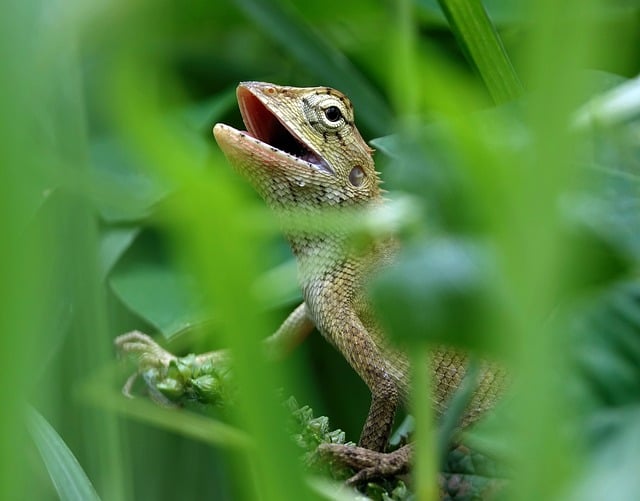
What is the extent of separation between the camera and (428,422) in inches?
20.9

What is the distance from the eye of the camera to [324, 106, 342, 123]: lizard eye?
5.65 feet

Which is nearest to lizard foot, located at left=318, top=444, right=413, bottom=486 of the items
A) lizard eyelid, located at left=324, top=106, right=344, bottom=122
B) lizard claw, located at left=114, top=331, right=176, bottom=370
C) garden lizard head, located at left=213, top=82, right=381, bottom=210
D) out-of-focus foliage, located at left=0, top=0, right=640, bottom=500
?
out-of-focus foliage, located at left=0, top=0, right=640, bottom=500

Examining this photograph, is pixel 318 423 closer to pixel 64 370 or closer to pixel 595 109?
pixel 64 370

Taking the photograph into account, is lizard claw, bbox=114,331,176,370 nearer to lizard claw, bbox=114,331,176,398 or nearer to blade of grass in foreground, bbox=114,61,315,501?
lizard claw, bbox=114,331,176,398

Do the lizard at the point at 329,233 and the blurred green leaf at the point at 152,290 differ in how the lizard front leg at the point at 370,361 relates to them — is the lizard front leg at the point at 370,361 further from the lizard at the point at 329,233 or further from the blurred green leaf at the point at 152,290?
the blurred green leaf at the point at 152,290

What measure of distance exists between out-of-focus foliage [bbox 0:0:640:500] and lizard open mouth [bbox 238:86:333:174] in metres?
0.53

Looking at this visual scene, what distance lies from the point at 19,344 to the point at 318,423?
603 millimetres

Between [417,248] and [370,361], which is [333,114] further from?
[417,248]

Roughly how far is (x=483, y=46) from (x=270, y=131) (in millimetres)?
686

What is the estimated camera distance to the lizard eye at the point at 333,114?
172 cm

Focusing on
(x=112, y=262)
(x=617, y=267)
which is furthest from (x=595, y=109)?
(x=112, y=262)

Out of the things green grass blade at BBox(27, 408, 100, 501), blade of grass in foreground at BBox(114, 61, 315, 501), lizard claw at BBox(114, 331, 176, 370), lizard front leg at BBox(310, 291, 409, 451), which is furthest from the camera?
lizard claw at BBox(114, 331, 176, 370)

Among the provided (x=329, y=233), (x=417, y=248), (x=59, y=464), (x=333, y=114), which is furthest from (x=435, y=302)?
(x=333, y=114)

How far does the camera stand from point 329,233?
1.63m
